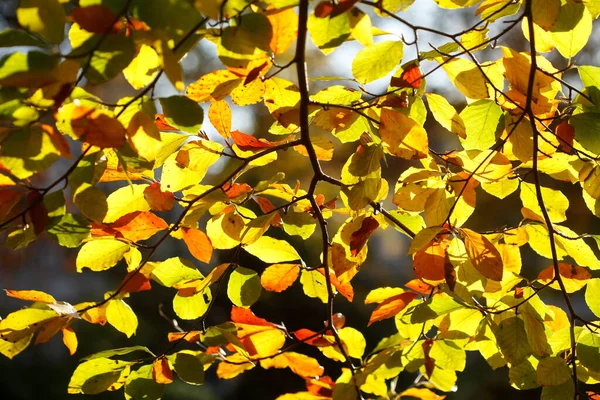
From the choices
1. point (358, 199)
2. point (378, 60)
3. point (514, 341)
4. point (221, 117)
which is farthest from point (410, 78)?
point (514, 341)

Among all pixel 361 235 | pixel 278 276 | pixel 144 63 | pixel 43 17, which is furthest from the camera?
pixel 278 276

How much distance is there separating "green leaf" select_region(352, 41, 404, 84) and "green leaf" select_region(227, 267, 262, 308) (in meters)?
0.35

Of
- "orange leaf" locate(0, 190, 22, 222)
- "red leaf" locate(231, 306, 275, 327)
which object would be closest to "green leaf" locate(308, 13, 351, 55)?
"orange leaf" locate(0, 190, 22, 222)

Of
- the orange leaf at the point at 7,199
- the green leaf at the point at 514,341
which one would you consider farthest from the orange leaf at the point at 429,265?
the orange leaf at the point at 7,199

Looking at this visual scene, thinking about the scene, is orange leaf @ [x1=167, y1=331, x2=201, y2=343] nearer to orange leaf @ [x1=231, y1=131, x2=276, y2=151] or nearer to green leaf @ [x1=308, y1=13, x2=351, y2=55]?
orange leaf @ [x1=231, y1=131, x2=276, y2=151]

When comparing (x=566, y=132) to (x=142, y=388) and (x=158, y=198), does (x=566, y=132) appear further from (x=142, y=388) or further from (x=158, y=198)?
(x=142, y=388)

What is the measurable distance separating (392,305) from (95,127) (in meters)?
0.59

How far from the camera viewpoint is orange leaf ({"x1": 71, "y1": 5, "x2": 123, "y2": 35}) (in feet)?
1.70

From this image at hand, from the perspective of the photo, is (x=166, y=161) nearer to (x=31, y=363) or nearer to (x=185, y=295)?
(x=185, y=295)

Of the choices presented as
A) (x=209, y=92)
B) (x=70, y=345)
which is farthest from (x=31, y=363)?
(x=209, y=92)

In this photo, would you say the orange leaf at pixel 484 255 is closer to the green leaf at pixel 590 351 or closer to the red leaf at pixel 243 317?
the green leaf at pixel 590 351

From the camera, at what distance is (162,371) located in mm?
892

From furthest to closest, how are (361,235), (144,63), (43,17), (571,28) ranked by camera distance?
1. (361,235)
2. (571,28)
3. (144,63)
4. (43,17)

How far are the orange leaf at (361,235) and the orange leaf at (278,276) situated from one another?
154mm
